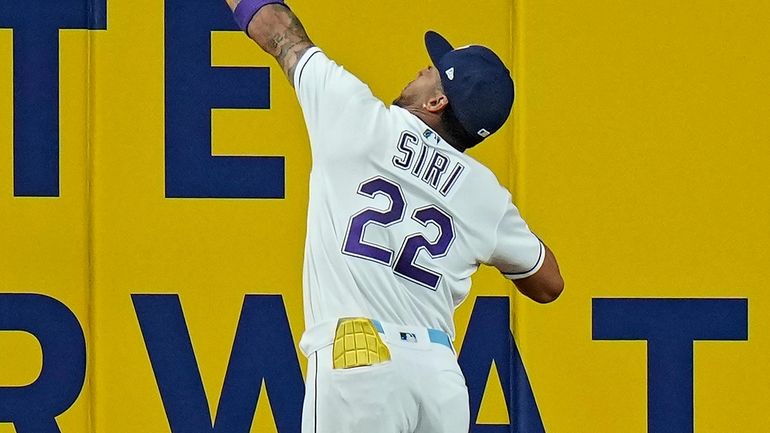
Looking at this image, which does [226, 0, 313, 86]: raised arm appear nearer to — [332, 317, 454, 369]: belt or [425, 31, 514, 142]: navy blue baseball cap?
[425, 31, 514, 142]: navy blue baseball cap

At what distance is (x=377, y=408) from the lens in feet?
7.95

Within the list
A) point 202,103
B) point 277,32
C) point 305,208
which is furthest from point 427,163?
point 202,103

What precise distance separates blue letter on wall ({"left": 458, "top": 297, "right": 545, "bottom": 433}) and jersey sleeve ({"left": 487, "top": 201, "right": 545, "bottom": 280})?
2.42ft

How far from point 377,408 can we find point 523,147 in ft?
3.87

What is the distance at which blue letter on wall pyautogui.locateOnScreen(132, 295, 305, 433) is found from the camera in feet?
11.1

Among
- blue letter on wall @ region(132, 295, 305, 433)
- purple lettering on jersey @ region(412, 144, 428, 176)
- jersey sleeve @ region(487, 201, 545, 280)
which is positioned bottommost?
blue letter on wall @ region(132, 295, 305, 433)

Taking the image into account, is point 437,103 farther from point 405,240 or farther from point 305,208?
point 305,208

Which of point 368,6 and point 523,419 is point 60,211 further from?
point 523,419

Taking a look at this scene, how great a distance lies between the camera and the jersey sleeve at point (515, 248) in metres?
2.63

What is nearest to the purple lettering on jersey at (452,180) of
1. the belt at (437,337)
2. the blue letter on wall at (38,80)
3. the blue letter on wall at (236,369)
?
the belt at (437,337)

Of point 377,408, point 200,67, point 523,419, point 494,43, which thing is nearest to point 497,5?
point 494,43

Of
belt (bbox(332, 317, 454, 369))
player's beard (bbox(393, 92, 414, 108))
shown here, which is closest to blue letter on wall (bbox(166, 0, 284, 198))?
player's beard (bbox(393, 92, 414, 108))

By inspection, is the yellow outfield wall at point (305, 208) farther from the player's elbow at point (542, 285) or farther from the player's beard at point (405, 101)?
the player's beard at point (405, 101)

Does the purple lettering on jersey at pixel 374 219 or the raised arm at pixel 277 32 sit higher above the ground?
the raised arm at pixel 277 32
